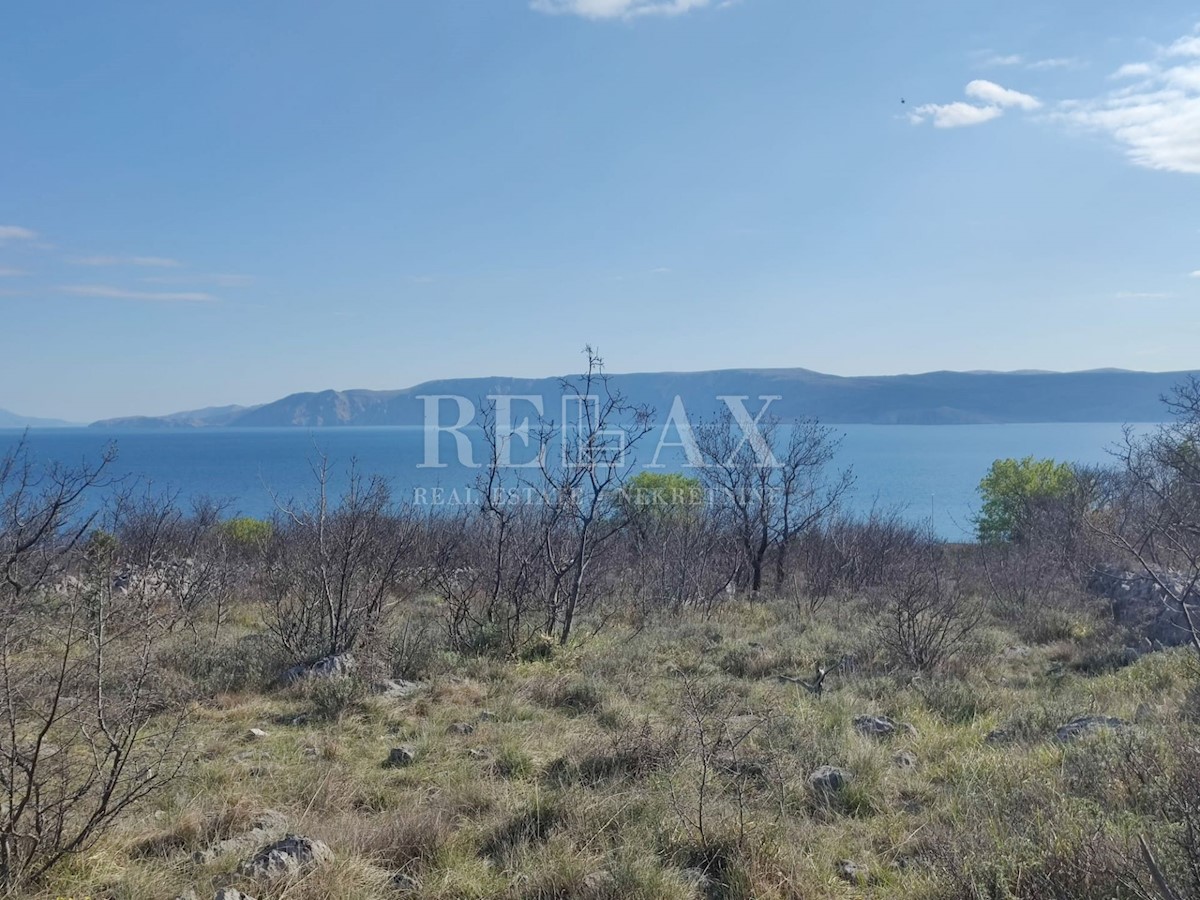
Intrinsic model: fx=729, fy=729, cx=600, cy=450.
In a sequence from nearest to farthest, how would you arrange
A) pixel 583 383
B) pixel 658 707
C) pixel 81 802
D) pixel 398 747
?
pixel 81 802 → pixel 398 747 → pixel 658 707 → pixel 583 383

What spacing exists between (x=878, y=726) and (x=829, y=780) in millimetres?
1393

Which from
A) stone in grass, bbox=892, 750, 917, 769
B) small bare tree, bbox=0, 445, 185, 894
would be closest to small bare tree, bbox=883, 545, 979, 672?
stone in grass, bbox=892, 750, 917, 769

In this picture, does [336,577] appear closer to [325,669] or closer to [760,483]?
[325,669]

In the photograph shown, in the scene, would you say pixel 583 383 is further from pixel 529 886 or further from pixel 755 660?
pixel 529 886

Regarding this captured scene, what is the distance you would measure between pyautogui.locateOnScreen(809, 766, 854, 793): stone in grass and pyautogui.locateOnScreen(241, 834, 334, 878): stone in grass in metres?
2.76

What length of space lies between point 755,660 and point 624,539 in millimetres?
9722

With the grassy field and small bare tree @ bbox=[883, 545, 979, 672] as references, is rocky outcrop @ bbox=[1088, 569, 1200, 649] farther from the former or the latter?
small bare tree @ bbox=[883, 545, 979, 672]

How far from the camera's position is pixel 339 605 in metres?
7.81

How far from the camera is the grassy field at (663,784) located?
10.6ft

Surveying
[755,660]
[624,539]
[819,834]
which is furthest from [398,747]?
[624,539]

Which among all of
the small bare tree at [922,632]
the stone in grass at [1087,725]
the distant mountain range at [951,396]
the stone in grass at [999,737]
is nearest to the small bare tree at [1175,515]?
the stone in grass at [1087,725]

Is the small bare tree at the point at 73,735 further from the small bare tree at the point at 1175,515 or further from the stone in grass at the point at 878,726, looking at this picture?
the small bare tree at the point at 1175,515

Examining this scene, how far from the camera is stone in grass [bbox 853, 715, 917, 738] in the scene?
551 centimetres

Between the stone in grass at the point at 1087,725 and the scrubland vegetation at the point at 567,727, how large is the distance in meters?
0.05
